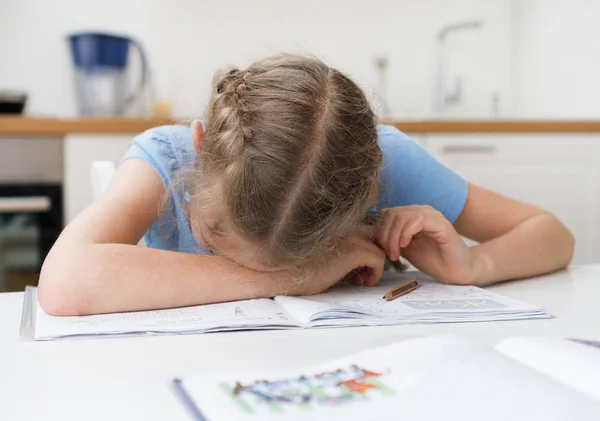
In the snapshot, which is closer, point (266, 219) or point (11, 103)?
point (266, 219)

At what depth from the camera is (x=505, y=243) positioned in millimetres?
1140

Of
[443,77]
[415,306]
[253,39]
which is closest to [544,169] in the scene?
[443,77]

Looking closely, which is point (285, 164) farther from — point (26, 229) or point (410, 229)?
point (26, 229)

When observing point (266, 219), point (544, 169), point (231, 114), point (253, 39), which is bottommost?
point (544, 169)

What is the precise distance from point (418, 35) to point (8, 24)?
1.55 m

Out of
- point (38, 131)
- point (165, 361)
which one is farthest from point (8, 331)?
point (38, 131)

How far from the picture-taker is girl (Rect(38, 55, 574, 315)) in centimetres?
85

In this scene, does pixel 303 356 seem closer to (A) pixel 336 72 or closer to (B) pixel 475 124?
(A) pixel 336 72

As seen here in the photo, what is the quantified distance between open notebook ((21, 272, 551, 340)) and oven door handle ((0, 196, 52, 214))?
1.39 meters

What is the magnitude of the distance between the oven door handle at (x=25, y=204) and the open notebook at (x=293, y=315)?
4.57 ft

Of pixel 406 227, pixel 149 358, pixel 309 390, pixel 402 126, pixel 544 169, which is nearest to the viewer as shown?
pixel 309 390

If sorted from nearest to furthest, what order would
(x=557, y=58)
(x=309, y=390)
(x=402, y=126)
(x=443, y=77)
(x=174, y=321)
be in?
(x=309, y=390)
(x=174, y=321)
(x=402, y=126)
(x=557, y=58)
(x=443, y=77)

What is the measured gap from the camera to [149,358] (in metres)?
0.68

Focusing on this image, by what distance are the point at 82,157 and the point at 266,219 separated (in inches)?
62.0
